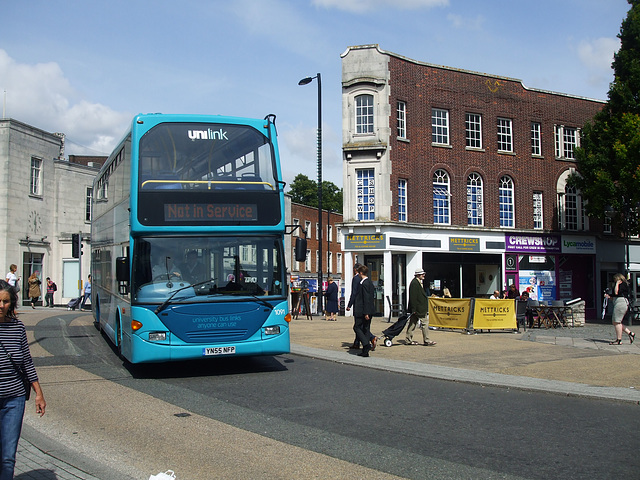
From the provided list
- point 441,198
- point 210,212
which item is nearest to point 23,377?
point 210,212

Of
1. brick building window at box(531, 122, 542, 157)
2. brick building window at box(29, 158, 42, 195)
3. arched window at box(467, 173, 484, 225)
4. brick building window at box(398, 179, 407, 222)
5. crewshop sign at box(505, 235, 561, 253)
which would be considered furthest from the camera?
brick building window at box(29, 158, 42, 195)

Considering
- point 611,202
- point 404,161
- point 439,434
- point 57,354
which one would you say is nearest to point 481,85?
point 404,161

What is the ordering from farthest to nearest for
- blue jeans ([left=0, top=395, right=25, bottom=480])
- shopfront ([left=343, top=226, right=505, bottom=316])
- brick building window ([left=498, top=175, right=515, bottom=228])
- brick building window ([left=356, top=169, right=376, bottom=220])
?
brick building window ([left=498, top=175, right=515, bottom=228]) → brick building window ([left=356, top=169, right=376, bottom=220]) → shopfront ([left=343, top=226, right=505, bottom=316]) → blue jeans ([left=0, top=395, right=25, bottom=480])

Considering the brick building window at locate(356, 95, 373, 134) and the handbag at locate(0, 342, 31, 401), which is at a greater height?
the brick building window at locate(356, 95, 373, 134)

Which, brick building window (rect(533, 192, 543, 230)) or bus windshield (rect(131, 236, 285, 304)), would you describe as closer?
bus windshield (rect(131, 236, 285, 304))

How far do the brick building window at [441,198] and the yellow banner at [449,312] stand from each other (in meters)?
10.1

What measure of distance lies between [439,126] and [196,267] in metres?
22.8

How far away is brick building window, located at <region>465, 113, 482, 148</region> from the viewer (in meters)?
31.5

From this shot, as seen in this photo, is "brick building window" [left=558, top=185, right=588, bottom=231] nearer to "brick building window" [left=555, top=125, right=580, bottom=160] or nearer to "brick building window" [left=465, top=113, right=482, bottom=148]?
"brick building window" [left=555, top=125, right=580, bottom=160]

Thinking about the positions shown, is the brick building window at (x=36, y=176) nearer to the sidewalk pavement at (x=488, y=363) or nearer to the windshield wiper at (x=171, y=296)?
the sidewalk pavement at (x=488, y=363)

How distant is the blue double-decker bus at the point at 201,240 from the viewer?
10.1 m

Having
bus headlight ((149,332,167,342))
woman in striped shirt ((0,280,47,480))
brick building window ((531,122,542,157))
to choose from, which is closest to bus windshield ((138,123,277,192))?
bus headlight ((149,332,167,342))

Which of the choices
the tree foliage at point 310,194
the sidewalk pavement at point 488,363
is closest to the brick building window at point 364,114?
the sidewalk pavement at point 488,363

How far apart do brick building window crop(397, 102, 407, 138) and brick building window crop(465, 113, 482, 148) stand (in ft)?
12.7
